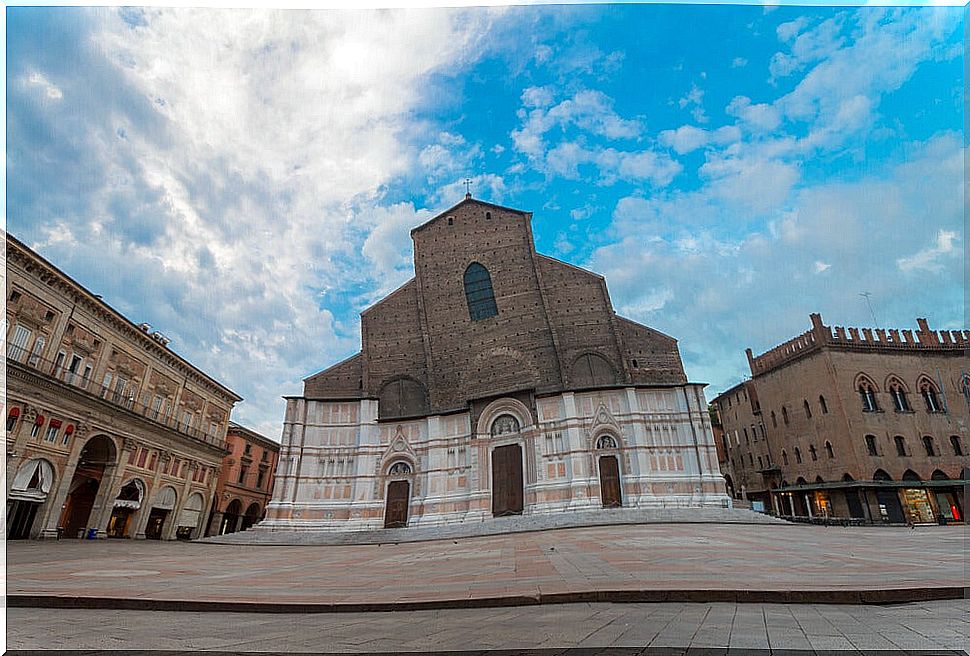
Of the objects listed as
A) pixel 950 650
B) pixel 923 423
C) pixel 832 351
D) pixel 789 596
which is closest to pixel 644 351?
pixel 832 351

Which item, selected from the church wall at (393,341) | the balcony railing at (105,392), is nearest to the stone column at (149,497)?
the balcony railing at (105,392)

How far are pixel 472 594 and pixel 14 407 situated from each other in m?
24.4

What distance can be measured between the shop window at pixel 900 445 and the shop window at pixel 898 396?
1833 mm

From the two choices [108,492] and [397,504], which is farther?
[397,504]

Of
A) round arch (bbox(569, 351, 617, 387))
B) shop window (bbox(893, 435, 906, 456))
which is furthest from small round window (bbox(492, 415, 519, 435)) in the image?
shop window (bbox(893, 435, 906, 456))

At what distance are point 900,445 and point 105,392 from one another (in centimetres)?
4528

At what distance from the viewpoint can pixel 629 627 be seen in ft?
12.2

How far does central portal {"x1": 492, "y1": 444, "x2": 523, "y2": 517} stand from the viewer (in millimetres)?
26833

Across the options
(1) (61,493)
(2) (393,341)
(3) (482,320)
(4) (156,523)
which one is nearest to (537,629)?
(1) (61,493)

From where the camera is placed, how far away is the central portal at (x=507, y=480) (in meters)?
26.8

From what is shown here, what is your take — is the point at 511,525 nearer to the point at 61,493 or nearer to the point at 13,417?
the point at 61,493

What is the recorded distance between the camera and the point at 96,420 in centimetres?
2500

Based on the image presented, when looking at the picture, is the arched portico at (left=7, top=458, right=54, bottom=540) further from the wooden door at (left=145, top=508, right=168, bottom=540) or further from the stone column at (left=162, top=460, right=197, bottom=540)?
the stone column at (left=162, top=460, right=197, bottom=540)

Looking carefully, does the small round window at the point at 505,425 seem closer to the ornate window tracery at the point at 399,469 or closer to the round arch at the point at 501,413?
the round arch at the point at 501,413
